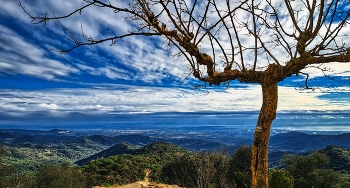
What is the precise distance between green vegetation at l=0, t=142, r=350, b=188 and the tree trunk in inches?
543

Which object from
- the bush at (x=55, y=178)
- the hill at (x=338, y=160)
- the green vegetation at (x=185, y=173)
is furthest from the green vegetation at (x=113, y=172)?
the hill at (x=338, y=160)

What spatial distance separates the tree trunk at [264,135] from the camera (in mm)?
3229

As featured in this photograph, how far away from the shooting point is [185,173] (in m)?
26.9

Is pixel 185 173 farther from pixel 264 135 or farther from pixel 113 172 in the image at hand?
pixel 264 135

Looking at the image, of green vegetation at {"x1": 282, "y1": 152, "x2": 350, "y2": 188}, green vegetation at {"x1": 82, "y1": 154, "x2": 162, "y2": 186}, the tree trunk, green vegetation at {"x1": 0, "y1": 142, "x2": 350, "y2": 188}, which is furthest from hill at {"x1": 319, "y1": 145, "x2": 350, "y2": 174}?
the tree trunk

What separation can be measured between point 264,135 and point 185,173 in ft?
81.7

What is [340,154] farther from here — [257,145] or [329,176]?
[257,145]

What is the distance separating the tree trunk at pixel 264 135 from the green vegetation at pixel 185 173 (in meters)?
13.8

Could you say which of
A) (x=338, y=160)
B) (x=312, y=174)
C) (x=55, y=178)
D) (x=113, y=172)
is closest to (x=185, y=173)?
(x=113, y=172)

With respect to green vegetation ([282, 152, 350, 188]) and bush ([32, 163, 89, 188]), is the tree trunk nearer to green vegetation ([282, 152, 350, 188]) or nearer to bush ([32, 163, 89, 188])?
bush ([32, 163, 89, 188])

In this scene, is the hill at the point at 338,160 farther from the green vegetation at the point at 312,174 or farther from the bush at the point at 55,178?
the bush at the point at 55,178

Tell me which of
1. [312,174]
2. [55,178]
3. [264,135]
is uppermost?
[264,135]

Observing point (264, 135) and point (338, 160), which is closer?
point (264, 135)

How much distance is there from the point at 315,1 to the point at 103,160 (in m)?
29.7
